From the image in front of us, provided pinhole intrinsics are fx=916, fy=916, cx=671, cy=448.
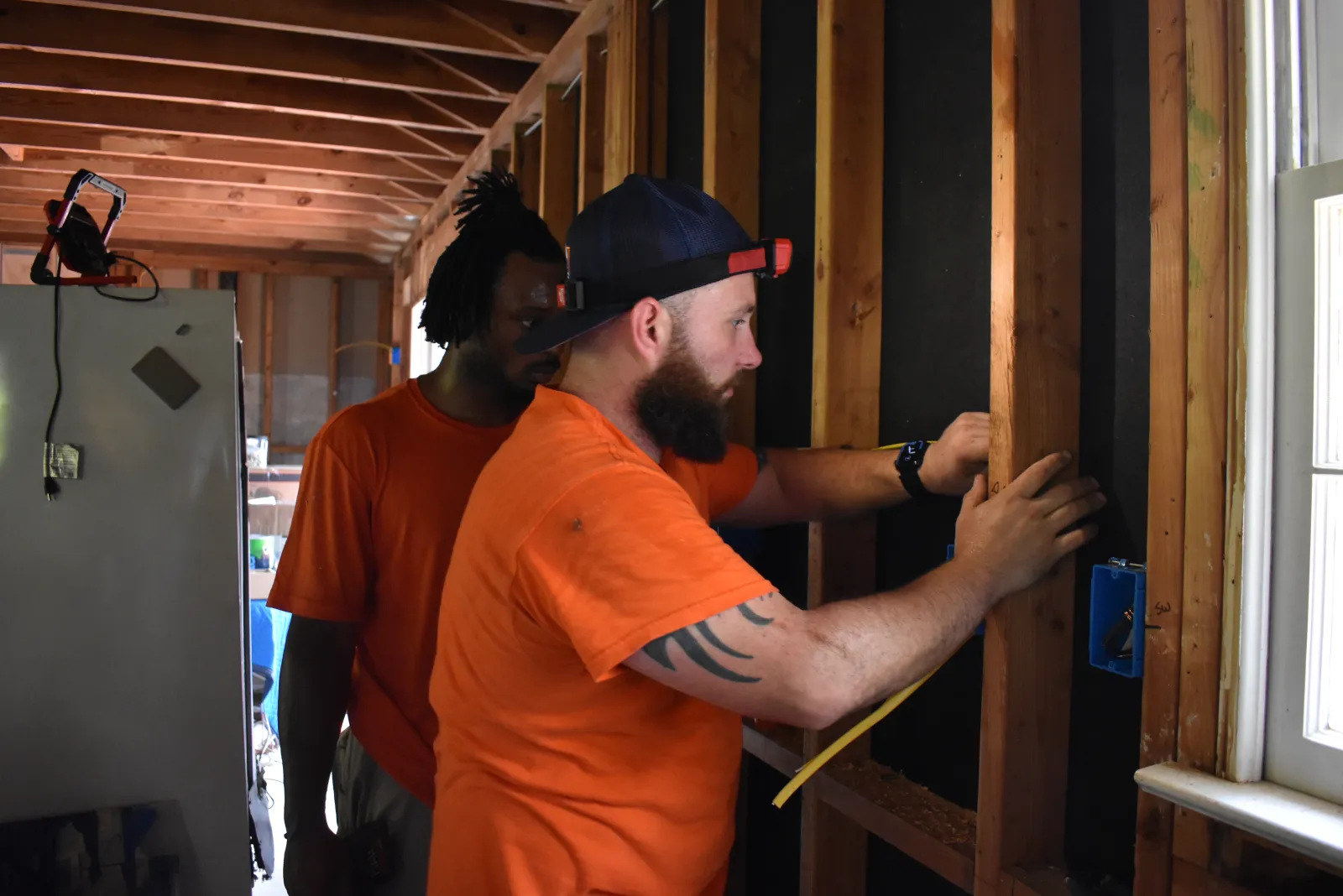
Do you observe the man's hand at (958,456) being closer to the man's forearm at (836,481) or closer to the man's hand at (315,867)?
the man's forearm at (836,481)

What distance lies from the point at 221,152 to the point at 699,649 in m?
4.56

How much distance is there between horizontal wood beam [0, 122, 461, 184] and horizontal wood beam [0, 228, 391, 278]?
281cm

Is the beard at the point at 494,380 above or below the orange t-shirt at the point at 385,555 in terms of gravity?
above

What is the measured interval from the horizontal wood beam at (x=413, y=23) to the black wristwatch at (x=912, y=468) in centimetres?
226

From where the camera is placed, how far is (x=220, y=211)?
19.5 ft

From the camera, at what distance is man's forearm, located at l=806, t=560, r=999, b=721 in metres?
1.00

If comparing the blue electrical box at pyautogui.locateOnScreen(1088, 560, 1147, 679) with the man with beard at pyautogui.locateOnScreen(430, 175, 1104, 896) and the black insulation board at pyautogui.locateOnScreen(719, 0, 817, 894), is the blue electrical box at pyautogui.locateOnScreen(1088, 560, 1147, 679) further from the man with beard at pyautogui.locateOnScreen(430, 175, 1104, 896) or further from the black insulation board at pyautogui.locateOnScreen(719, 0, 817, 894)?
the black insulation board at pyautogui.locateOnScreen(719, 0, 817, 894)

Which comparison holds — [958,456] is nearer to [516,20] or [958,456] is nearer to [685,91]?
[685,91]

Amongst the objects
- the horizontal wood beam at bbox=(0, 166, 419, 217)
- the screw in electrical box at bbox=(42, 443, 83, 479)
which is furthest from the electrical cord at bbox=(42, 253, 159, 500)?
the horizontal wood beam at bbox=(0, 166, 419, 217)

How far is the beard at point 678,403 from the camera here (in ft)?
4.13

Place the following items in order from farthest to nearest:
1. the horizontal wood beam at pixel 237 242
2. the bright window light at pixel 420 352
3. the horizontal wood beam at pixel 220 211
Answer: the horizontal wood beam at pixel 237 242, the bright window light at pixel 420 352, the horizontal wood beam at pixel 220 211

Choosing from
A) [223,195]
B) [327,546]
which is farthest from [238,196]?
[327,546]

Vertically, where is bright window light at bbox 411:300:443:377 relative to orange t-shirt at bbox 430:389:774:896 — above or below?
above

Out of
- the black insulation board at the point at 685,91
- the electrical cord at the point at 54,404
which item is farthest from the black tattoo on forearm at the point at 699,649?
the electrical cord at the point at 54,404
